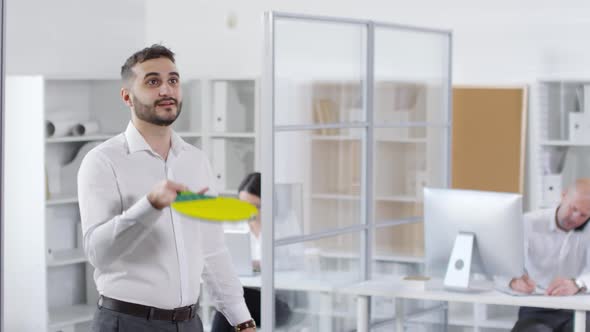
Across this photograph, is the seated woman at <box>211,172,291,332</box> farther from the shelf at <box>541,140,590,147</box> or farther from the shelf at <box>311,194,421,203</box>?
the shelf at <box>541,140,590,147</box>

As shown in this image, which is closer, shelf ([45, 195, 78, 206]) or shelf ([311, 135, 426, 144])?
shelf ([311, 135, 426, 144])

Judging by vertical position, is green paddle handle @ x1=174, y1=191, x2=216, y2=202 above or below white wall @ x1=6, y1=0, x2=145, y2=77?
below

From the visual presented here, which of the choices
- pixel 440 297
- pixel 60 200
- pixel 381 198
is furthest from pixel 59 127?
pixel 440 297

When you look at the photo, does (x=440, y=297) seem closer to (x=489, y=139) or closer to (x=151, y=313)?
(x=151, y=313)

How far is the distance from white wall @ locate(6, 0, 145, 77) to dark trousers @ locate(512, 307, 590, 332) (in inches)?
86.4

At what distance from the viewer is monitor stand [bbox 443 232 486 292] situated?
12.7 ft

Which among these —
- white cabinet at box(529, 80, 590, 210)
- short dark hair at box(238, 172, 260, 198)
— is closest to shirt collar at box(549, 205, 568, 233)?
white cabinet at box(529, 80, 590, 210)

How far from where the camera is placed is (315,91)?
13.5 feet

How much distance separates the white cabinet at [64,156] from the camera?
10.6ft

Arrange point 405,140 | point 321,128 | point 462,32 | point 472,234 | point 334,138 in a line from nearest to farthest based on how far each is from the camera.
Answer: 1. point 472,234
2. point 321,128
3. point 334,138
4. point 405,140
5. point 462,32

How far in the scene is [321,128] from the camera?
4.04m

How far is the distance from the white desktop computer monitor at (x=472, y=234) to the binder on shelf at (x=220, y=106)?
8.06 feet

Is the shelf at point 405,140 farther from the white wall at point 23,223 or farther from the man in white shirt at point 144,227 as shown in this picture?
the man in white shirt at point 144,227

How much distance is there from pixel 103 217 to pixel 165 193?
270 millimetres
